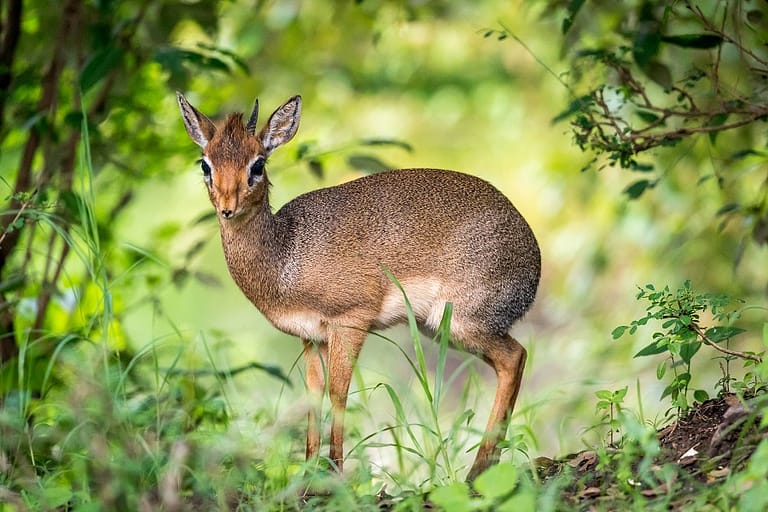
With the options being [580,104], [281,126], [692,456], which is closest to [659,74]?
[580,104]

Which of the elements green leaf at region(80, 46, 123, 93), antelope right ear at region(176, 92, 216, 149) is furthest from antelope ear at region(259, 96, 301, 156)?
green leaf at region(80, 46, 123, 93)

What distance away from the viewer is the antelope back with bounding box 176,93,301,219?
4719mm

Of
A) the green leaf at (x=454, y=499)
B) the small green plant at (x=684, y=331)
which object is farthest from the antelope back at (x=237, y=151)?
the green leaf at (x=454, y=499)

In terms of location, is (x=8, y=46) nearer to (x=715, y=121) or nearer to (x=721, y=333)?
(x=715, y=121)

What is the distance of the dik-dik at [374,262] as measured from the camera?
502cm

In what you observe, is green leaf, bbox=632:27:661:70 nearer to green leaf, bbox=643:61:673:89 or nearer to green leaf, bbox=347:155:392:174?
green leaf, bbox=643:61:673:89

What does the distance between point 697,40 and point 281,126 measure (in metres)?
1.82

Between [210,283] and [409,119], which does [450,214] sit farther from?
[409,119]

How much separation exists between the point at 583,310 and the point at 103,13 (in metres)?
5.96

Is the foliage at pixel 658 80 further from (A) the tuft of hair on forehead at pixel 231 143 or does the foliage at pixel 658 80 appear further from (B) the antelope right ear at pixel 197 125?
(B) the antelope right ear at pixel 197 125

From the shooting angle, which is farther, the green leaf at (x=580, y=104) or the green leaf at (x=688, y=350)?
the green leaf at (x=580, y=104)

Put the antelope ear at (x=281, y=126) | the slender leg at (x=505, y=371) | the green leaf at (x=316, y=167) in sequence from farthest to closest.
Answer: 1. the green leaf at (x=316, y=167)
2. the slender leg at (x=505, y=371)
3. the antelope ear at (x=281, y=126)

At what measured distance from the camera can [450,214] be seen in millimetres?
5258

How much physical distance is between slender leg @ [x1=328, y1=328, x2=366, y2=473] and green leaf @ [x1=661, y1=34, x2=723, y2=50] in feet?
6.06
